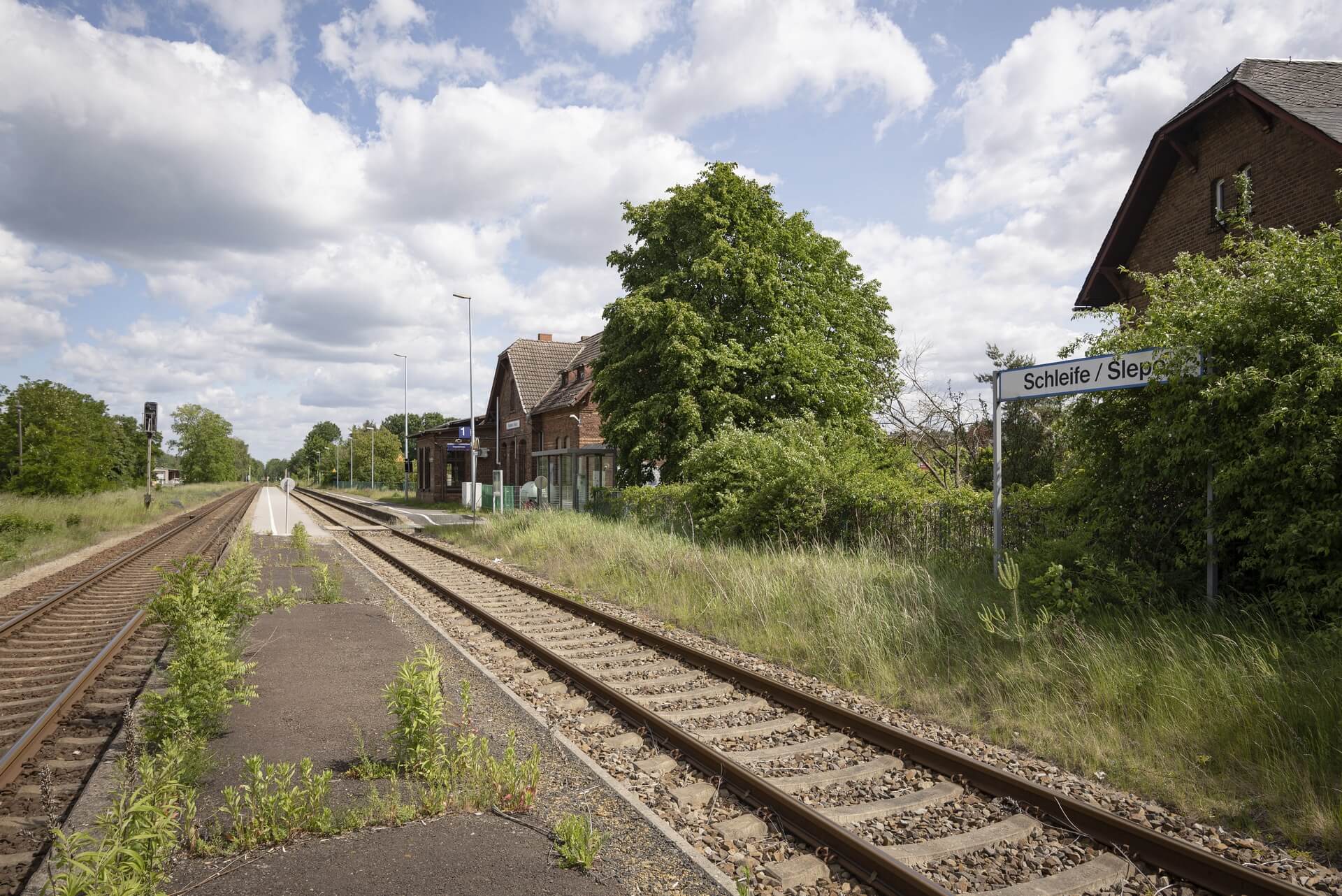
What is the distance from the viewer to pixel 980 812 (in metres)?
4.54

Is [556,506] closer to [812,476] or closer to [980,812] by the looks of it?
[812,476]

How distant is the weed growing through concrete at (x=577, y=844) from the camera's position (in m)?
3.85

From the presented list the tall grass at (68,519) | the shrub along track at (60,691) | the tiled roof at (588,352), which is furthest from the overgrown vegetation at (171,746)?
the tiled roof at (588,352)

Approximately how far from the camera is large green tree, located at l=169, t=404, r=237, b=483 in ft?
445

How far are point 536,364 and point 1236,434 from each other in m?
40.3

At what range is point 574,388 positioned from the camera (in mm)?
38156

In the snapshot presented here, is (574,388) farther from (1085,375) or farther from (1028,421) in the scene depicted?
(1085,375)

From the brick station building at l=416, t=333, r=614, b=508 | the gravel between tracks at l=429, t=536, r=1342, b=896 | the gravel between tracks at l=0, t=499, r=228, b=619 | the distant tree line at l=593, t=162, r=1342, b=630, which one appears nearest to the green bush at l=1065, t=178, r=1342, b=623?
the distant tree line at l=593, t=162, r=1342, b=630

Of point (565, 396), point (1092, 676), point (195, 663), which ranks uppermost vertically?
point (565, 396)

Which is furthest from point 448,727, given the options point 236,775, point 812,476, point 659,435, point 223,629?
point 659,435

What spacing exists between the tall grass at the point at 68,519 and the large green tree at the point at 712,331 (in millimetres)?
14589

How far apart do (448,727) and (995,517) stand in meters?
6.24

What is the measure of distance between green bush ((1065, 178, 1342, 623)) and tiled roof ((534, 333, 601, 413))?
26600 mm

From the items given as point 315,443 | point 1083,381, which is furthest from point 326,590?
point 315,443
